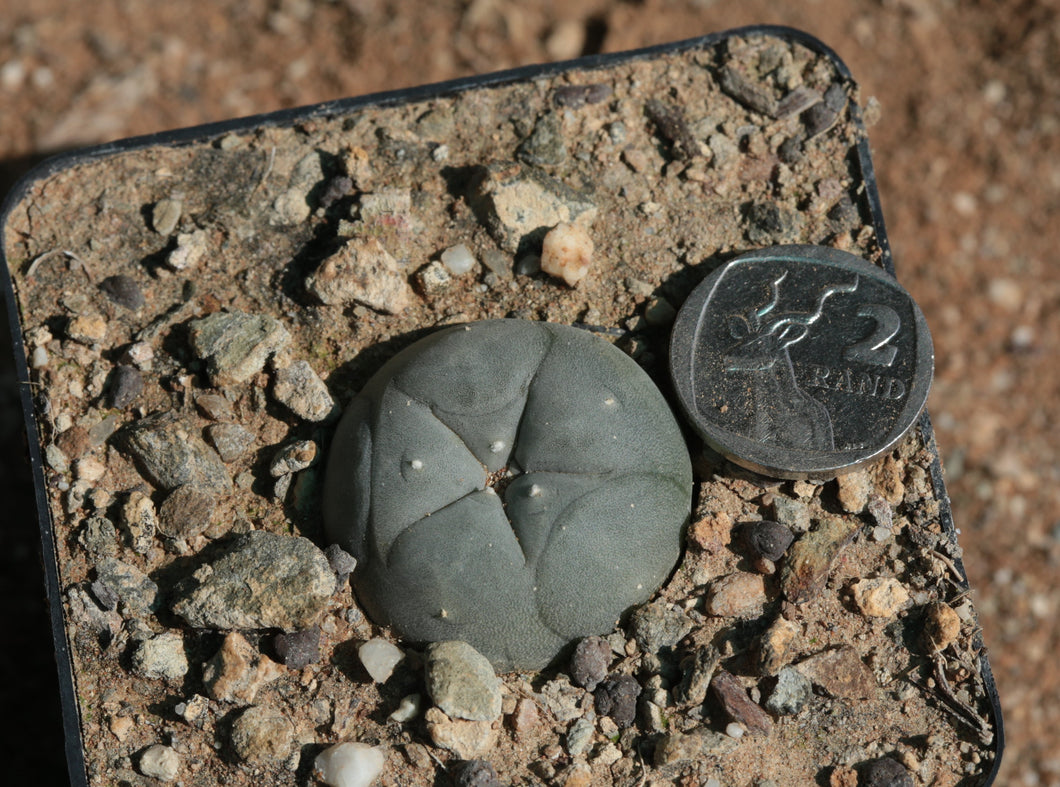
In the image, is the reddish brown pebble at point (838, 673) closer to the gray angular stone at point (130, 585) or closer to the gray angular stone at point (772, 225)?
the gray angular stone at point (772, 225)

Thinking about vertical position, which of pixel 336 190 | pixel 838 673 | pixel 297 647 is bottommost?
pixel 838 673

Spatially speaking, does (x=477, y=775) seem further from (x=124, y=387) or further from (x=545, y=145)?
(x=545, y=145)

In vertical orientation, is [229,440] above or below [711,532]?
above

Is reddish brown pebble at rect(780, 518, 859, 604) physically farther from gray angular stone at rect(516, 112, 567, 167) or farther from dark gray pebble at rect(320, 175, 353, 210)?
dark gray pebble at rect(320, 175, 353, 210)

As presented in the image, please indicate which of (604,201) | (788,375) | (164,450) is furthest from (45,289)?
(788,375)

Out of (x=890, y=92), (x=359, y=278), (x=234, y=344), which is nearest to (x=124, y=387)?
(x=234, y=344)

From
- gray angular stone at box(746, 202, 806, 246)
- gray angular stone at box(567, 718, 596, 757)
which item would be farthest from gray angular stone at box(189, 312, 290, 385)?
gray angular stone at box(746, 202, 806, 246)

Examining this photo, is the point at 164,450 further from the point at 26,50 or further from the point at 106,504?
the point at 26,50
